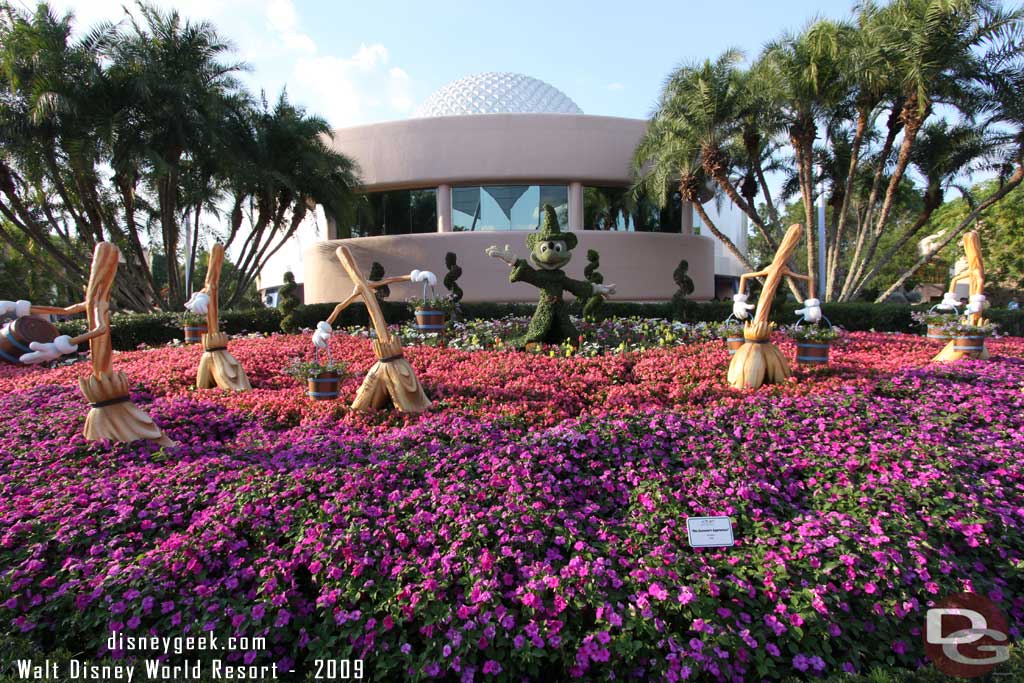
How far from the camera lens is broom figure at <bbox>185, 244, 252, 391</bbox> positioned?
22.5 ft

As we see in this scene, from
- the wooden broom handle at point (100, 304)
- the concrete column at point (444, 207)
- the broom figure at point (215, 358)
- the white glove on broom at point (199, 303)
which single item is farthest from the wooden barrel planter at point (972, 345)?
the concrete column at point (444, 207)

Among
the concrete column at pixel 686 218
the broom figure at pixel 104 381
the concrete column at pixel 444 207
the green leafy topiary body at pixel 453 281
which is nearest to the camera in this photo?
the broom figure at pixel 104 381

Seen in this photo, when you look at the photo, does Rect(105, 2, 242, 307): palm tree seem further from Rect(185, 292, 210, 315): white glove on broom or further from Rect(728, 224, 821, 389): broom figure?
Rect(728, 224, 821, 389): broom figure

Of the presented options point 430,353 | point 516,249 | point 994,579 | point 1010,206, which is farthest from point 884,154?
point 994,579

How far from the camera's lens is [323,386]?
6098 mm

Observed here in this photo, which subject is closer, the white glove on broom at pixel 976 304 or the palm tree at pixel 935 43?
the white glove on broom at pixel 976 304

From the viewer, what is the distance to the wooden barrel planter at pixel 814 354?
23.1 feet

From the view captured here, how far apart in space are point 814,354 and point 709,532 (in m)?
4.49

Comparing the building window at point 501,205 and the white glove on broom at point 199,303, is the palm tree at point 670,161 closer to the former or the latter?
the building window at point 501,205

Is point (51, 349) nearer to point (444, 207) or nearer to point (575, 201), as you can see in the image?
point (444, 207)

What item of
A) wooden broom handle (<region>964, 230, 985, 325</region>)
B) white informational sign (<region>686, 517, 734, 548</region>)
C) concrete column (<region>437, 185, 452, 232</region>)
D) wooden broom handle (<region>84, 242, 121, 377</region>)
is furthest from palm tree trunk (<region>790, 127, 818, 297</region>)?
wooden broom handle (<region>84, 242, 121, 377</region>)

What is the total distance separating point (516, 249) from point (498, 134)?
3.72m

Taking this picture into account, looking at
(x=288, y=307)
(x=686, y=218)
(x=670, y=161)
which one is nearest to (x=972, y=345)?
(x=670, y=161)

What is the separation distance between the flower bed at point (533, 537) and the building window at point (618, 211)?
15.2m
